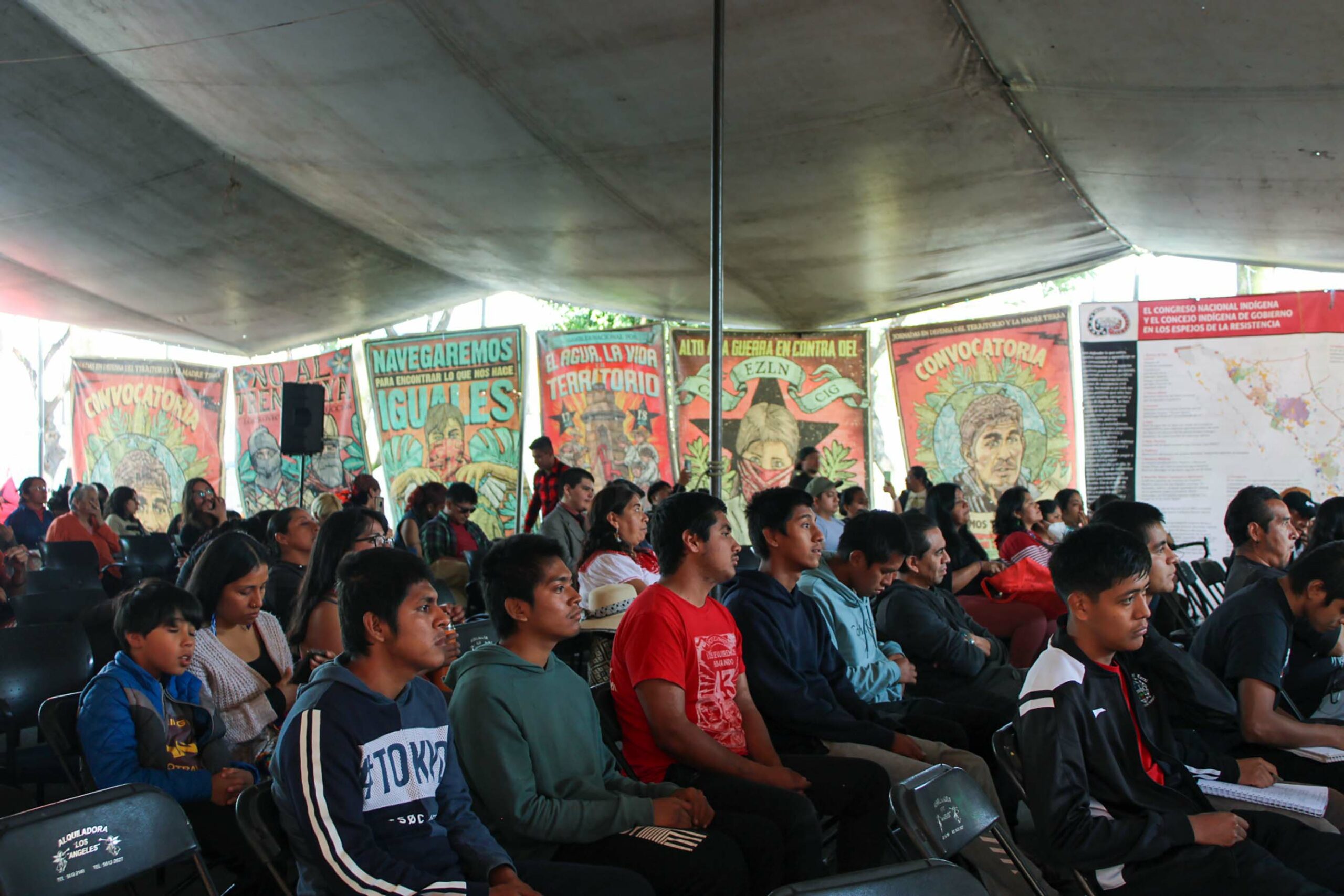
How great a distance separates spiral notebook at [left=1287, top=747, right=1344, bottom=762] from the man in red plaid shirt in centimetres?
524

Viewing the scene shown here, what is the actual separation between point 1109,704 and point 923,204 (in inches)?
201

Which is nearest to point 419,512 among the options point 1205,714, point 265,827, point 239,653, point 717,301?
point 717,301

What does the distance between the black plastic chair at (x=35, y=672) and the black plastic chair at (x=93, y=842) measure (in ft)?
6.16

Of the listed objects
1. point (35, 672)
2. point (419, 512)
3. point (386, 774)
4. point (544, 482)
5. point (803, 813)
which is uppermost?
point (544, 482)

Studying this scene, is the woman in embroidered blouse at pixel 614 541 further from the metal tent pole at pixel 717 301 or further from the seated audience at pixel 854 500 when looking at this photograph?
the seated audience at pixel 854 500

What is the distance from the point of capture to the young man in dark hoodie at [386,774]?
6.23 feet

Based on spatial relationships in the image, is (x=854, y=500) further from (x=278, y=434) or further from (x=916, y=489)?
(x=278, y=434)

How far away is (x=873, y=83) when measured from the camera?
5176mm

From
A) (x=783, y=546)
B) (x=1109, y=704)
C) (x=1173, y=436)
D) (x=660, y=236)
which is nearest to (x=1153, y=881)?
(x=1109, y=704)

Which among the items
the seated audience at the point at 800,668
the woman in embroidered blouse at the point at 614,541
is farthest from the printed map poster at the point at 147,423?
the seated audience at the point at 800,668

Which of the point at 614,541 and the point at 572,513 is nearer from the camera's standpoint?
the point at 614,541

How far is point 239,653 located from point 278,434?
9.68 m

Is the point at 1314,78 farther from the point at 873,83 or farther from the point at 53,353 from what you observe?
the point at 53,353

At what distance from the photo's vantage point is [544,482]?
7.55m
